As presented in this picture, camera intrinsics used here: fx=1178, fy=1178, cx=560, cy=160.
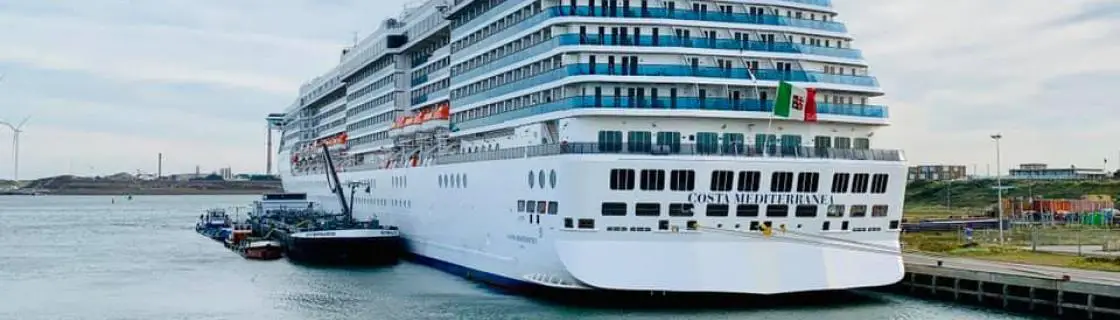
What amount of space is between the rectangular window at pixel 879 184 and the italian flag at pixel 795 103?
8.91 feet

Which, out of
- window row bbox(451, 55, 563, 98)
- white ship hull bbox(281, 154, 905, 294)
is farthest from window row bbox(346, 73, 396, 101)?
white ship hull bbox(281, 154, 905, 294)

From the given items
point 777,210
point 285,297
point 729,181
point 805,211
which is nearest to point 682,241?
point 729,181

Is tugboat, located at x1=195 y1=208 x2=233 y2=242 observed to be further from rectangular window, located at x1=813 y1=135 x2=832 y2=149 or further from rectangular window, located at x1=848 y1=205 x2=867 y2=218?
rectangular window, located at x1=848 y1=205 x2=867 y2=218

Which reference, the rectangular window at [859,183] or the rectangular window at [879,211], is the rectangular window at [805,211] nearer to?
the rectangular window at [859,183]

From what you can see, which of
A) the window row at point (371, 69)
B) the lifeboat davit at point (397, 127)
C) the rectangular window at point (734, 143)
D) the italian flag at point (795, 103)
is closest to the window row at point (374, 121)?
the lifeboat davit at point (397, 127)

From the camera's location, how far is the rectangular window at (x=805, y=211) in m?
35.7

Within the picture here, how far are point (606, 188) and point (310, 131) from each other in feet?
198

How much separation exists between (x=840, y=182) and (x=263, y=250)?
122ft

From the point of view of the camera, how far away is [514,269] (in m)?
39.6

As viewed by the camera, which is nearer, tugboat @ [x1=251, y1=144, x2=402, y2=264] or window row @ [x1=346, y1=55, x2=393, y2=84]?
tugboat @ [x1=251, y1=144, x2=402, y2=264]

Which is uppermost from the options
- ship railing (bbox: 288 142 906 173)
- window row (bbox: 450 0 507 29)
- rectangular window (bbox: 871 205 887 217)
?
window row (bbox: 450 0 507 29)

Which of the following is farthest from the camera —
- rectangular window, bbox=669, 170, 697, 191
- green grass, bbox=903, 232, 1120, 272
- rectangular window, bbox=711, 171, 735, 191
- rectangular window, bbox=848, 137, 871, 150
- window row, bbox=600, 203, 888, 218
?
green grass, bbox=903, 232, 1120, 272

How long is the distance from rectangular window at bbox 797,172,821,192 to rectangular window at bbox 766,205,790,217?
744 millimetres

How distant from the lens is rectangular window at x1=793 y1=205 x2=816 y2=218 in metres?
35.7
